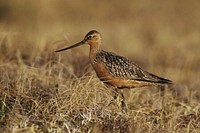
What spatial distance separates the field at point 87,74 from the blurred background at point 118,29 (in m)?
0.02

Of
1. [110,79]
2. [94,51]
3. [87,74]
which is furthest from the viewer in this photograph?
[87,74]

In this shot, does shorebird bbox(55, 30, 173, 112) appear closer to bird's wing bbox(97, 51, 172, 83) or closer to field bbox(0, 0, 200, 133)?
bird's wing bbox(97, 51, 172, 83)

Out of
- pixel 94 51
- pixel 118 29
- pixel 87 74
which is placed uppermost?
pixel 118 29

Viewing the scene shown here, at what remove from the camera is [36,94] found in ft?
24.9

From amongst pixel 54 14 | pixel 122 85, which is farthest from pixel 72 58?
pixel 54 14

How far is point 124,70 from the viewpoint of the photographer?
8.09 metres

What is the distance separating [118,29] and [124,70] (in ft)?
27.8

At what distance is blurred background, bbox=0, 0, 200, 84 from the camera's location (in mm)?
10554

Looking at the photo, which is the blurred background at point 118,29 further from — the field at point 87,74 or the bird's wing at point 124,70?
the bird's wing at point 124,70

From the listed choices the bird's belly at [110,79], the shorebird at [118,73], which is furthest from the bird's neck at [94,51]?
the bird's belly at [110,79]

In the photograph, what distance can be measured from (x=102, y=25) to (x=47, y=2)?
215cm

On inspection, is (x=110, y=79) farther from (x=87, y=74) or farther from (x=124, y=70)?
(x=87, y=74)

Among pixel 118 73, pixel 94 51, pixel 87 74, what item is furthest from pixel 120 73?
pixel 87 74

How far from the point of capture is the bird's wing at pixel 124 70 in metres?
8.02
